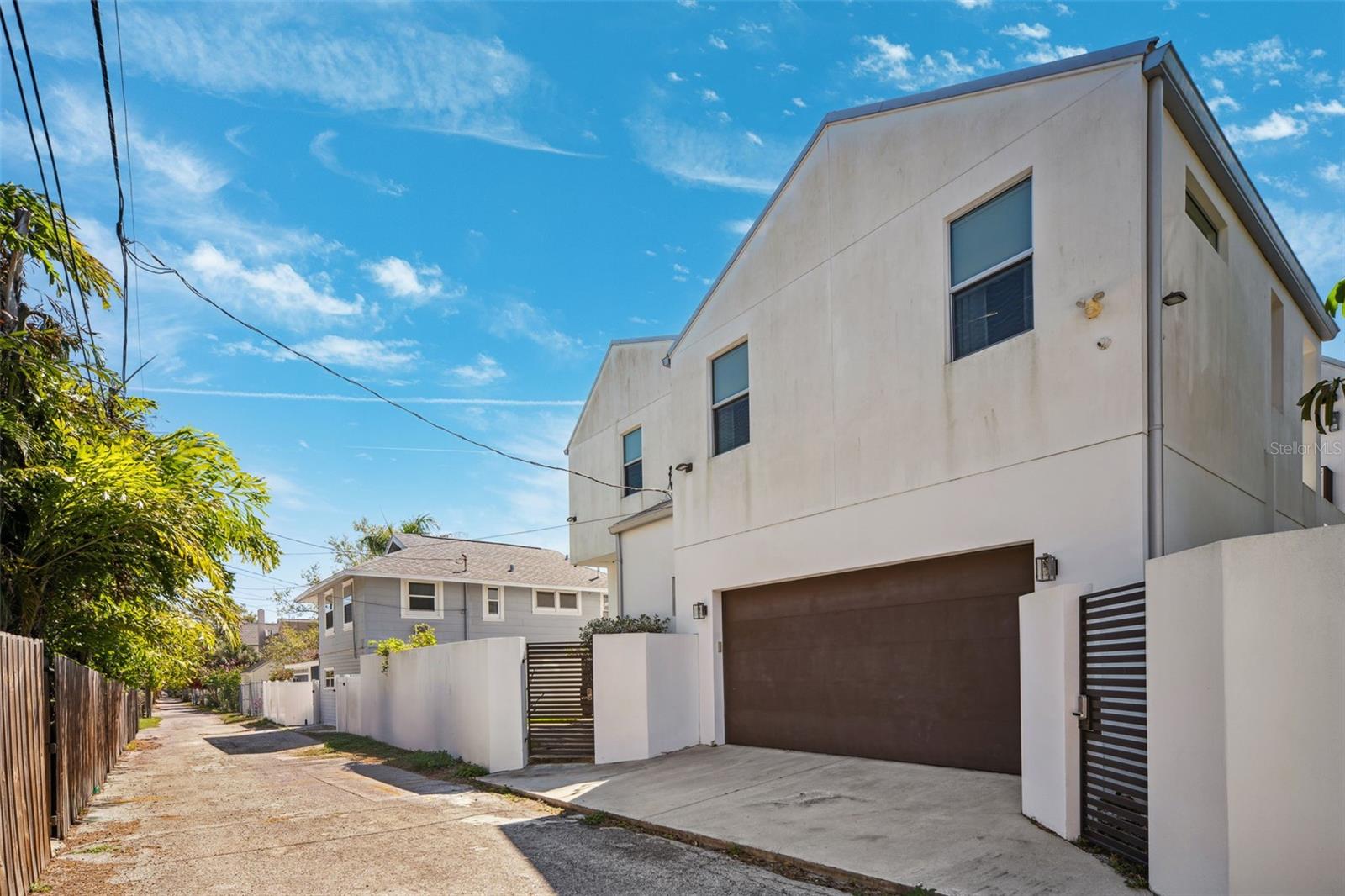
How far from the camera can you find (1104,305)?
7.60m

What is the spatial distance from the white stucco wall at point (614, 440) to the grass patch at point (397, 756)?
536cm

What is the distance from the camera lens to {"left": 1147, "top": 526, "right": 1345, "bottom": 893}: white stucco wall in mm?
4000

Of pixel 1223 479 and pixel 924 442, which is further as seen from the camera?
pixel 924 442

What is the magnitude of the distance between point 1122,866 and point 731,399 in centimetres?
855

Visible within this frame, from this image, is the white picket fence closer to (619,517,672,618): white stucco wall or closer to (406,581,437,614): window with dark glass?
(619,517,672,618): white stucco wall

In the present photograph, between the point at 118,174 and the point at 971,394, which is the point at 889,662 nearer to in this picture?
the point at 971,394

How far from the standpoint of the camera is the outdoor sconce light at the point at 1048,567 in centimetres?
779

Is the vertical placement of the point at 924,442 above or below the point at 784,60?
below

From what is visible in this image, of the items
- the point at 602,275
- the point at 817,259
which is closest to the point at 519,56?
the point at 817,259

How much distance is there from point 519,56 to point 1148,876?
989 cm

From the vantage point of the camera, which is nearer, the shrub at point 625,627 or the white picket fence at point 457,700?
the white picket fence at point 457,700

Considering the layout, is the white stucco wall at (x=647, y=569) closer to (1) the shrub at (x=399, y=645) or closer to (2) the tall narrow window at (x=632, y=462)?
(2) the tall narrow window at (x=632, y=462)

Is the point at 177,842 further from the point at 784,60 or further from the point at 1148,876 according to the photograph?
the point at 784,60

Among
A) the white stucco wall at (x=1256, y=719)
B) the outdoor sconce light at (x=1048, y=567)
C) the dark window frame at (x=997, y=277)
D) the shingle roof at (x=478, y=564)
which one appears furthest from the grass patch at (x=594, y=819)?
the shingle roof at (x=478, y=564)
